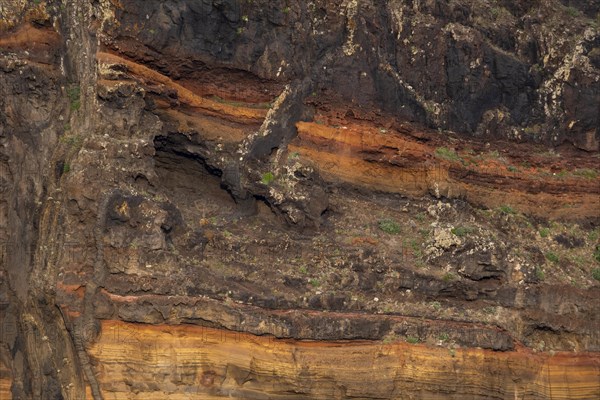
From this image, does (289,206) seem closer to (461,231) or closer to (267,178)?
(267,178)

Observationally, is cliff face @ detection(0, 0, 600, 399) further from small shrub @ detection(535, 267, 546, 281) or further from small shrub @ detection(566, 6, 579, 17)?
small shrub @ detection(566, 6, 579, 17)

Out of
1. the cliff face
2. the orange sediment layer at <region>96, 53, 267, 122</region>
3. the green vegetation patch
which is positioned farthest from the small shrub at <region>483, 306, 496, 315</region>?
the orange sediment layer at <region>96, 53, 267, 122</region>

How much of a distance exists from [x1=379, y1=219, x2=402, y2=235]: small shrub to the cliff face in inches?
4.1

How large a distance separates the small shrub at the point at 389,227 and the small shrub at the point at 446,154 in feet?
9.83

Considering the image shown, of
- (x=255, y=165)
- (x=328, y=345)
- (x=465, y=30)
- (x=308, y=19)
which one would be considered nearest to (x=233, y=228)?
(x=255, y=165)

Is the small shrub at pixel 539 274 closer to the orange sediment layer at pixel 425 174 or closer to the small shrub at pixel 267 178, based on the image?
the orange sediment layer at pixel 425 174

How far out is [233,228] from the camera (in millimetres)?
32844

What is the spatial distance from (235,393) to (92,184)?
604 centimetres

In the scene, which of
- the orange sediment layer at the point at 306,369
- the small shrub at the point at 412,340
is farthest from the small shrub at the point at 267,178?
the small shrub at the point at 412,340

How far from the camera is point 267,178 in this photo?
110 ft

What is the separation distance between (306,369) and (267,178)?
17.2 ft

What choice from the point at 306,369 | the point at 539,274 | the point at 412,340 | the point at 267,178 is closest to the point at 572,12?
the point at 539,274

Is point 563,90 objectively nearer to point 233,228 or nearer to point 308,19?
point 308,19

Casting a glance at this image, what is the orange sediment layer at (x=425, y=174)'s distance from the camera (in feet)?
115
